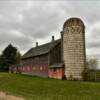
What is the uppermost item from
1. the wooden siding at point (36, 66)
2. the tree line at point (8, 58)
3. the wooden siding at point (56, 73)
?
the tree line at point (8, 58)

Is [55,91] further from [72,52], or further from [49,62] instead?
[49,62]

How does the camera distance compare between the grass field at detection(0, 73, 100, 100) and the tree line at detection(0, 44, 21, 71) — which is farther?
the tree line at detection(0, 44, 21, 71)

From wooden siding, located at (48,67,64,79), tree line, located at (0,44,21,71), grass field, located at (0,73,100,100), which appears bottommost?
grass field, located at (0,73,100,100)

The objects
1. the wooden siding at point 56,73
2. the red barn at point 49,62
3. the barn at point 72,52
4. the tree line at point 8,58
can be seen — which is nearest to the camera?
the barn at point 72,52

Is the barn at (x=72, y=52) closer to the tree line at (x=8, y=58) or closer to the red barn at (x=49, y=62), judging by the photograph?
the red barn at (x=49, y=62)

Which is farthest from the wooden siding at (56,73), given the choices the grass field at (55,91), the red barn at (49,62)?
the grass field at (55,91)

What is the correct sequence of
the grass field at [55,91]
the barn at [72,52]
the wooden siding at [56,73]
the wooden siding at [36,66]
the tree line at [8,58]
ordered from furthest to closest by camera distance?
1. the tree line at [8,58]
2. the wooden siding at [36,66]
3. the wooden siding at [56,73]
4. the barn at [72,52]
5. the grass field at [55,91]

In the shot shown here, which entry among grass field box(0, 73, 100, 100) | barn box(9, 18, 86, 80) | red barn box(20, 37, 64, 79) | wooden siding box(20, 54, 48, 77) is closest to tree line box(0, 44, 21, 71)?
wooden siding box(20, 54, 48, 77)

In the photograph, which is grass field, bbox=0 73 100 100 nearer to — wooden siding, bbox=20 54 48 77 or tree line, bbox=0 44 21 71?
wooden siding, bbox=20 54 48 77

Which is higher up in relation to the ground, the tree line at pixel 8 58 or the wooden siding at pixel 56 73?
the tree line at pixel 8 58

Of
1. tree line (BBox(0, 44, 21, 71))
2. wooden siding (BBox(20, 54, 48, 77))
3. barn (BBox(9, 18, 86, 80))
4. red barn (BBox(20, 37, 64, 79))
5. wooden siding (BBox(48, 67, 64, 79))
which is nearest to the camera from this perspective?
barn (BBox(9, 18, 86, 80))

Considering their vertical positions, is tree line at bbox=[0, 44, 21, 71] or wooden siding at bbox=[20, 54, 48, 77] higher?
tree line at bbox=[0, 44, 21, 71]

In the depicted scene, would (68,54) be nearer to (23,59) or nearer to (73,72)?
(73,72)

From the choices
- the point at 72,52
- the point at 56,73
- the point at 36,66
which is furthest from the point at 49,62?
the point at 36,66
